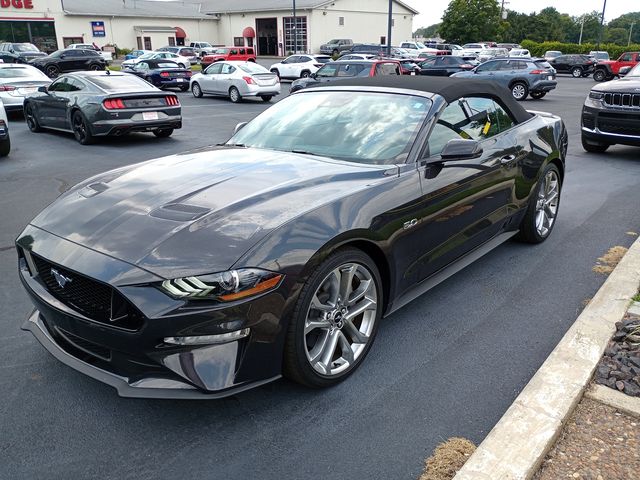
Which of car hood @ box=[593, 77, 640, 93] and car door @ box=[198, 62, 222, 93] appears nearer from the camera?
car hood @ box=[593, 77, 640, 93]

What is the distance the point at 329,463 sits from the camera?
2580mm

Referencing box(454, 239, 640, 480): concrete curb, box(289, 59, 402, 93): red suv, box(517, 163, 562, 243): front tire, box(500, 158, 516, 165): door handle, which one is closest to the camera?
box(454, 239, 640, 480): concrete curb

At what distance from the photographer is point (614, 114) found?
31.2ft

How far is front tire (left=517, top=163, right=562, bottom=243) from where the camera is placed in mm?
5180

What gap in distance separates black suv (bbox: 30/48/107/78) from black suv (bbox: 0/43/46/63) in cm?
174

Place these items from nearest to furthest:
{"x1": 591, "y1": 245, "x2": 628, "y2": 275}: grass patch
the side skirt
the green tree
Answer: the side skirt
{"x1": 591, "y1": 245, "x2": 628, "y2": 275}: grass patch
the green tree

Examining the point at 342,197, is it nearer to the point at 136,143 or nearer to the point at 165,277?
the point at 165,277

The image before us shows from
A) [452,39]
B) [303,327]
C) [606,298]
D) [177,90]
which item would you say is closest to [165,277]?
[303,327]

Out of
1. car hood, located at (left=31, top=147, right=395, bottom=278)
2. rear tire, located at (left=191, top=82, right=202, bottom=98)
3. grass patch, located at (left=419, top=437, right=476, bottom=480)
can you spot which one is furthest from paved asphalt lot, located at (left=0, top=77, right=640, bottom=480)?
rear tire, located at (left=191, top=82, right=202, bottom=98)

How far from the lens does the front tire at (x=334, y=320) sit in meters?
2.81

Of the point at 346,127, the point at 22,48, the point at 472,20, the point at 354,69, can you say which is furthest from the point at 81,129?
the point at 472,20

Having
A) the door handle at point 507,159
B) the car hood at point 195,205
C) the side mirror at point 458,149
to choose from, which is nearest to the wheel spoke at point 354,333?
the car hood at point 195,205

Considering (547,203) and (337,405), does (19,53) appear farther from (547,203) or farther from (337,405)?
(337,405)

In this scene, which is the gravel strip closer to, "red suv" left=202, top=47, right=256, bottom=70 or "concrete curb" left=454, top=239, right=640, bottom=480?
"concrete curb" left=454, top=239, right=640, bottom=480
